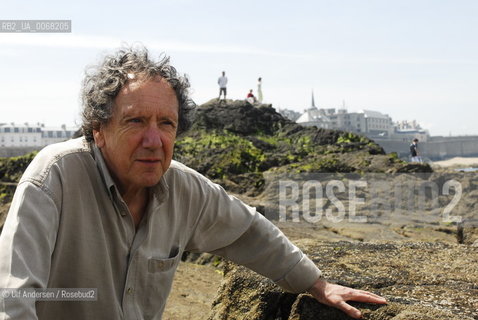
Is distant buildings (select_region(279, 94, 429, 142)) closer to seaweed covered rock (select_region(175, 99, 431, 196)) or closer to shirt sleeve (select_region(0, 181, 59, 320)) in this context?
seaweed covered rock (select_region(175, 99, 431, 196))

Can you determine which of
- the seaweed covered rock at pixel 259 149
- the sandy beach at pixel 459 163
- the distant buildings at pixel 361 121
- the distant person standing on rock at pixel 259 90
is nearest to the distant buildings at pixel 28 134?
the distant buildings at pixel 361 121

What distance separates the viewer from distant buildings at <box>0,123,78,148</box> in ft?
349

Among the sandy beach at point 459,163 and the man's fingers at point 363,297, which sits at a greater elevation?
the man's fingers at point 363,297

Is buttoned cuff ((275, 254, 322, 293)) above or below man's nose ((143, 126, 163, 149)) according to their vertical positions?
below

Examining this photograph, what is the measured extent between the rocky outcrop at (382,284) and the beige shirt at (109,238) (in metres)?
0.20

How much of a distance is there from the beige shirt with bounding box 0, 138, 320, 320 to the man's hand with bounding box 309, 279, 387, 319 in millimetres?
90

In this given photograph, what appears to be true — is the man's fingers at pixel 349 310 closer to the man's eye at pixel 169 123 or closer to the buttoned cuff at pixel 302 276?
the buttoned cuff at pixel 302 276

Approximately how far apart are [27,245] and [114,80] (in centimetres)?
82

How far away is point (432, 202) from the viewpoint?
10414 mm

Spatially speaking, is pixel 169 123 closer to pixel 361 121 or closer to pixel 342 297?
pixel 342 297

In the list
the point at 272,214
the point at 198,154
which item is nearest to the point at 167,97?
the point at 272,214

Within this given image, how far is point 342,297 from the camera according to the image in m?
2.61

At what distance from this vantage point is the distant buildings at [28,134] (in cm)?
10644

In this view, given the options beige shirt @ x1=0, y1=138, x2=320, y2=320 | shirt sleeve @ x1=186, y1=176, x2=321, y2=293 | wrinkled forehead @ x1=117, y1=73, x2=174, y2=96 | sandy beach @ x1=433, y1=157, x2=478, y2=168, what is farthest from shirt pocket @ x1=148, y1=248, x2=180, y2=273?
sandy beach @ x1=433, y1=157, x2=478, y2=168
